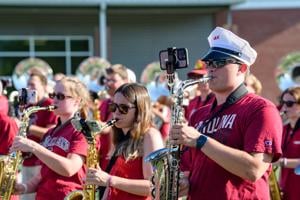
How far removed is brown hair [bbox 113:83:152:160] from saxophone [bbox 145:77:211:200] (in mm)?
821

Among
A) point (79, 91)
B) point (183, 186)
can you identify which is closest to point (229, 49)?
point (183, 186)

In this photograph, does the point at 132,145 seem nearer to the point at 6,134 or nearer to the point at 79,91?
the point at 79,91

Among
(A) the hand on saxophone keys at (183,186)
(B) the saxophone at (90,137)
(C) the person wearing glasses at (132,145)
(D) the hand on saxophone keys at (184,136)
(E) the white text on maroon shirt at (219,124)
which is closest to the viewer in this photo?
(D) the hand on saxophone keys at (184,136)

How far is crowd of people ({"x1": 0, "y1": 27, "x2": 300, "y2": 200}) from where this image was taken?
331cm

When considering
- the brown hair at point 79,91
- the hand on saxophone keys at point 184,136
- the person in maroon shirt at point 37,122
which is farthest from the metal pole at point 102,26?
the hand on saxophone keys at point 184,136

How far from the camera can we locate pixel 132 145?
14.5 feet

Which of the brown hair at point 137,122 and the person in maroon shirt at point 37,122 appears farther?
the person in maroon shirt at point 37,122

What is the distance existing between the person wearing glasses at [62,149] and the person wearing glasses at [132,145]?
0.29m

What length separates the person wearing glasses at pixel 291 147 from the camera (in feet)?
19.4

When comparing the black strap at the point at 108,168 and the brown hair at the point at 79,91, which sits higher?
the brown hair at the point at 79,91

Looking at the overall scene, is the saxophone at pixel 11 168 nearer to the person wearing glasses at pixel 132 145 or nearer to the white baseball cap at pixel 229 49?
the person wearing glasses at pixel 132 145

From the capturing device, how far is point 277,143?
335 centimetres

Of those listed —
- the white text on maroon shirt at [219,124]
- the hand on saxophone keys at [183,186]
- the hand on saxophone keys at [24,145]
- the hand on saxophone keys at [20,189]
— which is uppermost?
the white text on maroon shirt at [219,124]

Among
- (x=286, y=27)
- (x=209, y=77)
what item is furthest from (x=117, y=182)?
(x=286, y=27)
